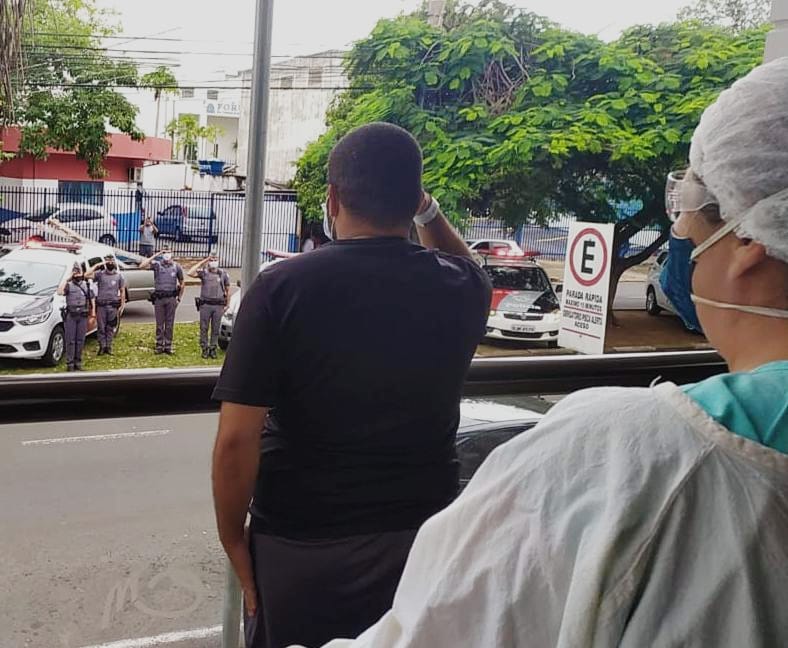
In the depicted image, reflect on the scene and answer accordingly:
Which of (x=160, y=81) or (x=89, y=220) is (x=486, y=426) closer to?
(x=160, y=81)

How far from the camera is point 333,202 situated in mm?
1171

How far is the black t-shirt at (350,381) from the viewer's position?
3.47 ft

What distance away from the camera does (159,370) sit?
3.69 ft

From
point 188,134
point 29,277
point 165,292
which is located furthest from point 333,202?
point 188,134

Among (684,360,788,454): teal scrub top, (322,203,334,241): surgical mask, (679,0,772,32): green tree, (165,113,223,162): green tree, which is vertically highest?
(679,0,772,32): green tree

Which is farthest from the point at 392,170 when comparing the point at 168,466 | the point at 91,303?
the point at 91,303

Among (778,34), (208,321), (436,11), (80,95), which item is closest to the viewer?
(778,34)

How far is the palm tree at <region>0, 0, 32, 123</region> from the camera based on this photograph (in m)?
1.54

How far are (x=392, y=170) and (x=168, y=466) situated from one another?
7.55ft

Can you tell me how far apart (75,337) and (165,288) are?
4.77 feet

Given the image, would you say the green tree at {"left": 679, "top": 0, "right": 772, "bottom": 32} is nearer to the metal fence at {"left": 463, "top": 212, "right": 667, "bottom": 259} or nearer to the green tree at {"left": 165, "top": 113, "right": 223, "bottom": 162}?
the metal fence at {"left": 463, "top": 212, "right": 667, "bottom": 259}

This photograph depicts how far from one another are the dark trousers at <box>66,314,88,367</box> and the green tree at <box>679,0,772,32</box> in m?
5.82

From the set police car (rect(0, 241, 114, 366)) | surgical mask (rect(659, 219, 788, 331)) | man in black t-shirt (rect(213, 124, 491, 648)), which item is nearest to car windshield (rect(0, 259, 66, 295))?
police car (rect(0, 241, 114, 366))

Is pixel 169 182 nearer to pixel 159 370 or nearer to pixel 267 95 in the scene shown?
pixel 267 95
